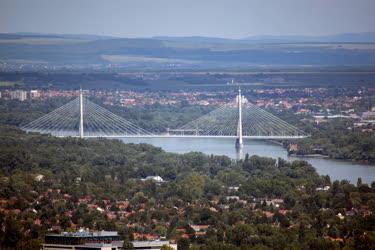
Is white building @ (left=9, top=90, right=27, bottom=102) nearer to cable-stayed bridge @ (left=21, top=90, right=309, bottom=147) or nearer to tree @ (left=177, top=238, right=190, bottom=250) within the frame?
cable-stayed bridge @ (left=21, top=90, right=309, bottom=147)

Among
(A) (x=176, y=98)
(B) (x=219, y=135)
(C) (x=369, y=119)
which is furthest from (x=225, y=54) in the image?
(B) (x=219, y=135)

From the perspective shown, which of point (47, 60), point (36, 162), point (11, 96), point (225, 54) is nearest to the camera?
point (36, 162)

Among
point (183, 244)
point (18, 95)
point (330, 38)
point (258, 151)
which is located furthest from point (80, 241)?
point (330, 38)

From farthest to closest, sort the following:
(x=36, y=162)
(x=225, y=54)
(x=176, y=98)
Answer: (x=225, y=54)
(x=176, y=98)
(x=36, y=162)

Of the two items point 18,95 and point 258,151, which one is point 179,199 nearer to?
point 258,151

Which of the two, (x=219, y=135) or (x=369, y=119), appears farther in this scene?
(x=369, y=119)

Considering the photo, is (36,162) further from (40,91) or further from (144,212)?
(40,91)

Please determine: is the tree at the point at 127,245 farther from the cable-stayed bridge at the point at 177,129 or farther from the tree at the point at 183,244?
the cable-stayed bridge at the point at 177,129
